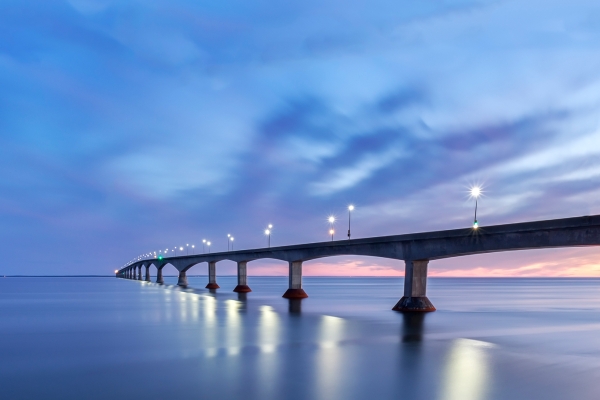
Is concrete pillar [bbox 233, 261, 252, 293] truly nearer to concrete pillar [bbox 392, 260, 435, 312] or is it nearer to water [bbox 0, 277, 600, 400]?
concrete pillar [bbox 392, 260, 435, 312]

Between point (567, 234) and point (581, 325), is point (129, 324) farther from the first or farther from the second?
point (581, 325)

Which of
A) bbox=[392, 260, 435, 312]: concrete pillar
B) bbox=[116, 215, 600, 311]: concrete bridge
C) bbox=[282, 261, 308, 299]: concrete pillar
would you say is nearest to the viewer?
bbox=[116, 215, 600, 311]: concrete bridge

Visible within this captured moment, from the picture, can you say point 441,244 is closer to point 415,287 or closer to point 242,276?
point 415,287

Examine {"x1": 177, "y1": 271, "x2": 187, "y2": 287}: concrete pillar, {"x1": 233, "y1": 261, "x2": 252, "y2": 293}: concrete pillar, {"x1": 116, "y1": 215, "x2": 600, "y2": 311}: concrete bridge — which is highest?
{"x1": 116, "y1": 215, "x2": 600, "y2": 311}: concrete bridge

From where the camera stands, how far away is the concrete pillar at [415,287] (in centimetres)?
4872

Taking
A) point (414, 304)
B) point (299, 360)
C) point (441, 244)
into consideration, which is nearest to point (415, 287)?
point (414, 304)

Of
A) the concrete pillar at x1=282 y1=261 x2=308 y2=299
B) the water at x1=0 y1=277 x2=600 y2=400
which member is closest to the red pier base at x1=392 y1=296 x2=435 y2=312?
the water at x1=0 y1=277 x2=600 y2=400

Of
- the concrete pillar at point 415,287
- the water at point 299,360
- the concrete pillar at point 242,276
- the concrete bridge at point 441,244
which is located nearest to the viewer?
the water at point 299,360

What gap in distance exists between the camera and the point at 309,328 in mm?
38625

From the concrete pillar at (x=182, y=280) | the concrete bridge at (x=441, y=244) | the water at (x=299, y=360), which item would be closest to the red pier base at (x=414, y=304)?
the concrete bridge at (x=441, y=244)

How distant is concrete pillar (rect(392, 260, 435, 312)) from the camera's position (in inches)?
1918

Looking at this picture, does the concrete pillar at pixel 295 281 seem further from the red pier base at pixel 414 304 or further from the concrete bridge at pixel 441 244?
the red pier base at pixel 414 304

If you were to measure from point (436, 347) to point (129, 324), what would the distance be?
26.2m

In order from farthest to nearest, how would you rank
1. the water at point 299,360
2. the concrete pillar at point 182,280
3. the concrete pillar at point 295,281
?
the concrete pillar at point 182,280 → the concrete pillar at point 295,281 → the water at point 299,360
